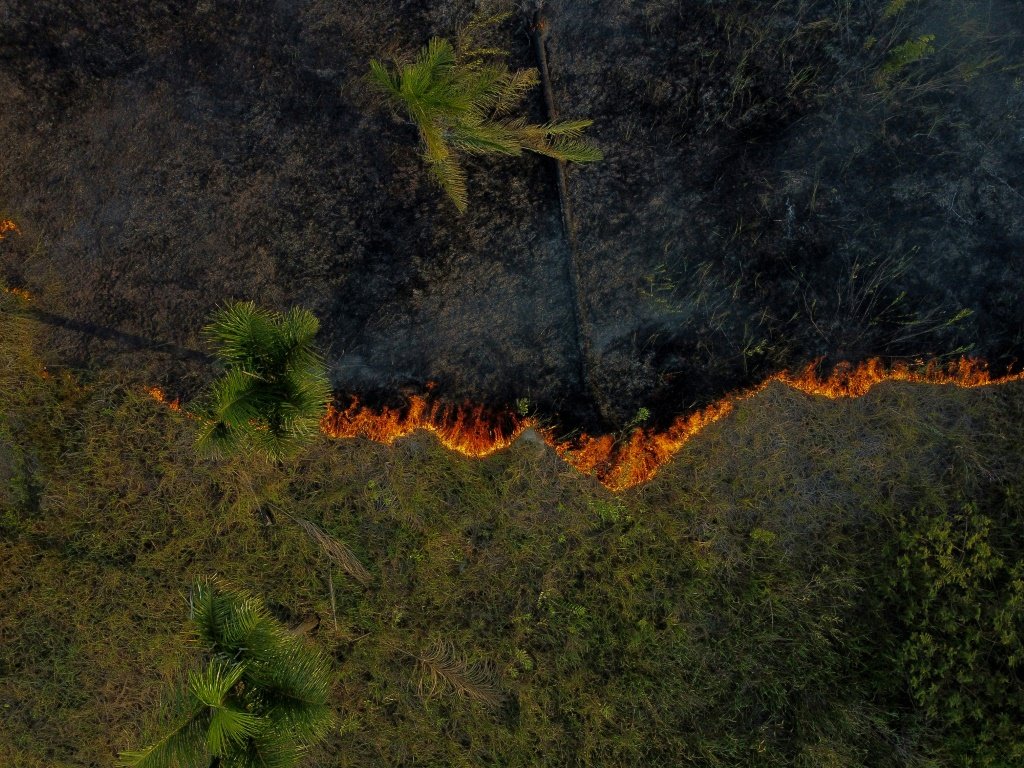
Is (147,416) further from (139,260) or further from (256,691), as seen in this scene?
(256,691)

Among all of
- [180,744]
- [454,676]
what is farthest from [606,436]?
[180,744]

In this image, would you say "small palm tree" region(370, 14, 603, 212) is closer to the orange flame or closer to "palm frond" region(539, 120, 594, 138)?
"palm frond" region(539, 120, 594, 138)

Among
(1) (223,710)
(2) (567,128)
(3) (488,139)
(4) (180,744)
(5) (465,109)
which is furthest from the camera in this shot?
(2) (567,128)

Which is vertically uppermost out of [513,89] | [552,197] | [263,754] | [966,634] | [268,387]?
[513,89]

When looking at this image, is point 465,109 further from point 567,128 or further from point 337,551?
point 337,551

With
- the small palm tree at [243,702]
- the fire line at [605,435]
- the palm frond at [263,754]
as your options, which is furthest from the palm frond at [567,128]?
the palm frond at [263,754]

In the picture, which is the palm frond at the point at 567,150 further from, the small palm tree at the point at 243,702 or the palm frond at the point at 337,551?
the small palm tree at the point at 243,702

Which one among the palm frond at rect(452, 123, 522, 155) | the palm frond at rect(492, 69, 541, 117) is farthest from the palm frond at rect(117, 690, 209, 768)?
the palm frond at rect(492, 69, 541, 117)
